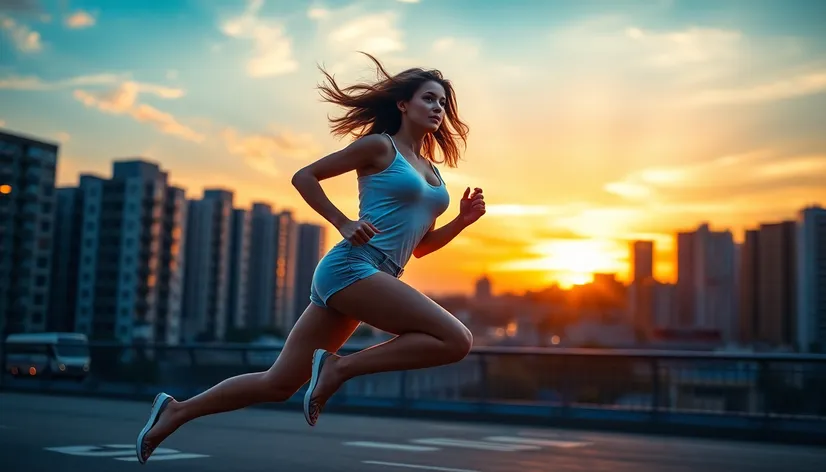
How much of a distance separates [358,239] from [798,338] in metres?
141

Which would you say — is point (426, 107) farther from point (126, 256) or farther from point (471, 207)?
point (126, 256)

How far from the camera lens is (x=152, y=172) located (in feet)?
480

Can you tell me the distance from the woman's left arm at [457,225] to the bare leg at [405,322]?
2.43 feet

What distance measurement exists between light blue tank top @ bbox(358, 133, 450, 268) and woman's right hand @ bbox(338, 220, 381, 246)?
16 cm

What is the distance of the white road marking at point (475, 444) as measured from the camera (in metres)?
11.9

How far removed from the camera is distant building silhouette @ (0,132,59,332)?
4729 inches

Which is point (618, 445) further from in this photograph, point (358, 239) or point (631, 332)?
point (631, 332)

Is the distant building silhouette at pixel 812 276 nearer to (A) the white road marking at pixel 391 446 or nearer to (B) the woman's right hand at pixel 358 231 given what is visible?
(A) the white road marking at pixel 391 446

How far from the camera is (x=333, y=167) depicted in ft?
16.5

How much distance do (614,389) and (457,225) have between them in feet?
A: 41.8

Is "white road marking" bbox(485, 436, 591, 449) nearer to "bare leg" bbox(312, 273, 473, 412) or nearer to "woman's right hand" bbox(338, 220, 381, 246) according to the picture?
"bare leg" bbox(312, 273, 473, 412)

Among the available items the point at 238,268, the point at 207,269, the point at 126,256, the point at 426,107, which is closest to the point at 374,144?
the point at 426,107

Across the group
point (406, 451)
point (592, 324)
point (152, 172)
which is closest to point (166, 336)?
point (152, 172)

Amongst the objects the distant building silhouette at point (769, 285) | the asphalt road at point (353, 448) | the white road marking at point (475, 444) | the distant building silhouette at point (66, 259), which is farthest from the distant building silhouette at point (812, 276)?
the white road marking at point (475, 444)
